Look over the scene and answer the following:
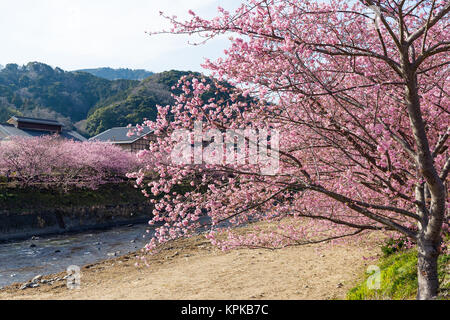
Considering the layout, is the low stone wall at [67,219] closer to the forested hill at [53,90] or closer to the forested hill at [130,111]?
the forested hill at [130,111]

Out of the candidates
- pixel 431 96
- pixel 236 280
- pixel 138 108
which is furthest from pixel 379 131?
pixel 138 108

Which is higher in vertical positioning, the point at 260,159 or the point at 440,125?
the point at 440,125

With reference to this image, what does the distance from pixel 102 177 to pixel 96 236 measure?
984cm

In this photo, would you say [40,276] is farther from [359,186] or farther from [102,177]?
[102,177]

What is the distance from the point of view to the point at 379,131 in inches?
192

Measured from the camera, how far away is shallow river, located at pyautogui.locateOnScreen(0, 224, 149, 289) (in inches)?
525

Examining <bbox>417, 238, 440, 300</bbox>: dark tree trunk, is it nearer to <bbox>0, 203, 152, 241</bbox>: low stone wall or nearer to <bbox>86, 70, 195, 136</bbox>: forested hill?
<bbox>0, 203, 152, 241</bbox>: low stone wall

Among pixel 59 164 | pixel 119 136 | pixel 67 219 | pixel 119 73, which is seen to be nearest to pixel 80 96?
pixel 119 136

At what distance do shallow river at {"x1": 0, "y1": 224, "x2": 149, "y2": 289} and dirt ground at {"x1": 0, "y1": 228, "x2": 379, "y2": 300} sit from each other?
1.38m

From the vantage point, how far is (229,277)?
10.1 m

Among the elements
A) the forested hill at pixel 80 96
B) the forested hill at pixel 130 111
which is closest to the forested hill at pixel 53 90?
the forested hill at pixel 80 96

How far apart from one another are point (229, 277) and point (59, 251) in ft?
33.3

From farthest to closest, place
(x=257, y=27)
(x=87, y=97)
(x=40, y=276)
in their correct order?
(x=87, y=97) → (x=40, y=276) → (x=257, y=27)
